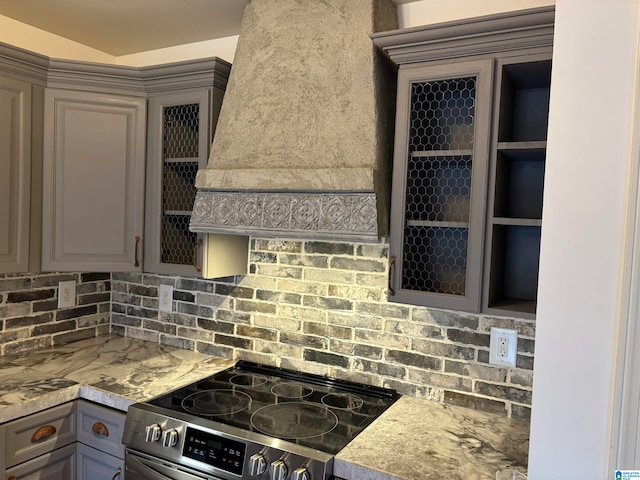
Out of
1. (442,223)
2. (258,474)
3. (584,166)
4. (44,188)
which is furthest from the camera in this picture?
(44,188)

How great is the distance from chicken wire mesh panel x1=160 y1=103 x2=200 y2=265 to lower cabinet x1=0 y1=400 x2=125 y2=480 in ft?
2.35

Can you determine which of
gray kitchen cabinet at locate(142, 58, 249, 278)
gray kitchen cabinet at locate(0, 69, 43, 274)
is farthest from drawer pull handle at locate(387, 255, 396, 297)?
gray kitchen cabinet at locate(0, 69, 43, 274)

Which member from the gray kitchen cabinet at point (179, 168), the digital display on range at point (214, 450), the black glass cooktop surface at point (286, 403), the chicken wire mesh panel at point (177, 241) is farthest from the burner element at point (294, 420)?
the chicken wire mesh panel at point (177, 241)

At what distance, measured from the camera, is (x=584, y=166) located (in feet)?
3.46

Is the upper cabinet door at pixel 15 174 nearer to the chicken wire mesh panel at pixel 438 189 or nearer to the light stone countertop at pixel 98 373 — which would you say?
the light stone countertop at pixel 98 373

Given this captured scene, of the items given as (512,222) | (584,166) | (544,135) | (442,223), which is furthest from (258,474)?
(544,135)

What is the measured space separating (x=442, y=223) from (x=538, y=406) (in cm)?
73

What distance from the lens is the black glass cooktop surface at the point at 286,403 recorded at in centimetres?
168

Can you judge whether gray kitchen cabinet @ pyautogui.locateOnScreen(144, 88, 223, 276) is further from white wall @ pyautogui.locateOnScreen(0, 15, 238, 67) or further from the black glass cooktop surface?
the black glass cooktop surface

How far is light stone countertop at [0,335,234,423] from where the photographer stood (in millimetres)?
1862

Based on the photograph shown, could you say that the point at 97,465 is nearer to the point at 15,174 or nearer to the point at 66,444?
the point at 66,444

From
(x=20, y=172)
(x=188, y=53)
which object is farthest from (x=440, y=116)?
(x=20, y=172)

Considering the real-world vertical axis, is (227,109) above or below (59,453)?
above

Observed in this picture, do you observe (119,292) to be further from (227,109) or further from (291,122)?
(291,122)
